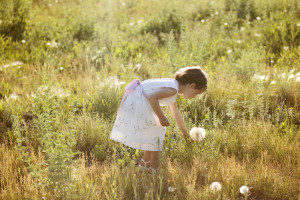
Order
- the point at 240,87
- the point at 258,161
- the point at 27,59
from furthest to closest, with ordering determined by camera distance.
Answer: the point at 27,59
the point at 240,87
the point at 258,161

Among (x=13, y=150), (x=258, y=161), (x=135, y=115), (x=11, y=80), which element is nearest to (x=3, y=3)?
(x=11, y=80)

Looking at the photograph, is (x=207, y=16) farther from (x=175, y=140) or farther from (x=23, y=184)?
(x=23, y=184)

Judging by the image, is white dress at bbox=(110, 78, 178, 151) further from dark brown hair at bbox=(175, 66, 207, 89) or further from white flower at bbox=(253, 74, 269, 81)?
white flower at bbox=(253, 74, 269, 81)

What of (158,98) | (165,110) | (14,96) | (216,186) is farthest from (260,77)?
(14,96)

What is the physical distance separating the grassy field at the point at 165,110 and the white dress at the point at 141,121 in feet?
0.56

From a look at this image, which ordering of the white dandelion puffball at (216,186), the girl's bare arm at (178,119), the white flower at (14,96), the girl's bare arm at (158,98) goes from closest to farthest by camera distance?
the white dandelion puffball at (216,186)
the girl's bare arm at (158,98)
the girl's bare arm at (178,119)
the white flower at (14,96)

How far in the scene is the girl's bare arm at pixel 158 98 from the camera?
117 inches

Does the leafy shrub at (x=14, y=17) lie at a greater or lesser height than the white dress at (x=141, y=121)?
greater

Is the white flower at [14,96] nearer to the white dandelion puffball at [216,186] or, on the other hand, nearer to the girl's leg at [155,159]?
the girl's leg at [155,159]

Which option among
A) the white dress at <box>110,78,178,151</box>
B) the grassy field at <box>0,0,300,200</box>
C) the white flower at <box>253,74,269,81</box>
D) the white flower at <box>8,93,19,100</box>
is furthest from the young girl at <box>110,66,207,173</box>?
the white flower at <box>8,93,19,100</box>

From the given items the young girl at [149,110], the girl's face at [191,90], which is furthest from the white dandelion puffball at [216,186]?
the girl's face at [191,90]

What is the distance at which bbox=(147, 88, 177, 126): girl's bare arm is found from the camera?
296cm

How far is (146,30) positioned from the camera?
686 cm

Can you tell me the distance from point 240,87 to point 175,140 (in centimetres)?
139
